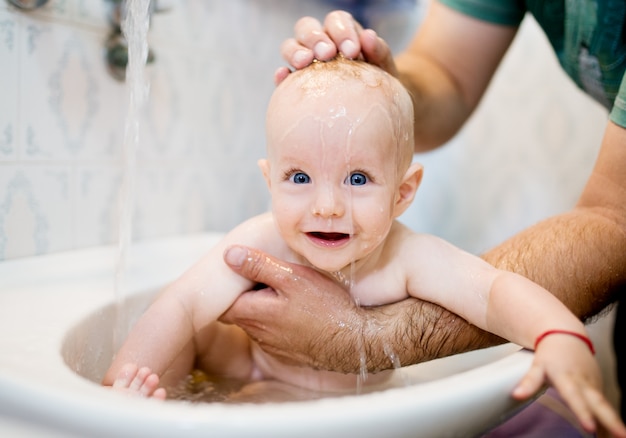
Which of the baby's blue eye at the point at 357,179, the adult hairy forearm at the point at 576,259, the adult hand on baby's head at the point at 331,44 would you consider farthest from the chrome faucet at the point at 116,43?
the adult hairy forearm at the point at 576,259

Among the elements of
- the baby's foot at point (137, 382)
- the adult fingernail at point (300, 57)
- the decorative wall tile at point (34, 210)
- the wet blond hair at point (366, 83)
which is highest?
the adult fingernail at point (300, 57)

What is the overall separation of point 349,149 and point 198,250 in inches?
27.8

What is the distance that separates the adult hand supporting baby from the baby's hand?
243 mm

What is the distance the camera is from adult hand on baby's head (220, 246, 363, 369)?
2.95ft

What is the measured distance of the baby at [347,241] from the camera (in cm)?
79

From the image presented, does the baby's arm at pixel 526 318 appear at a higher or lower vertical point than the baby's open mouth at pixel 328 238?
lower

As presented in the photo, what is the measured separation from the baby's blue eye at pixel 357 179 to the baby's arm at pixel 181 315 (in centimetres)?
21

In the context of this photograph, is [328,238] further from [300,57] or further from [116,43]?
[116,43]

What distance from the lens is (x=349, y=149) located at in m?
0.80

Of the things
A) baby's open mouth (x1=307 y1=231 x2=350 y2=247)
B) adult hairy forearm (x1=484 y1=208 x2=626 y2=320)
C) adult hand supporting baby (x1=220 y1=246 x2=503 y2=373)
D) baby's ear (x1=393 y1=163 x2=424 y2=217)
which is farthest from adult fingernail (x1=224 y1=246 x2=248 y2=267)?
adult hairy forearm (x1=484 y1=208 x2=626 y2=320)

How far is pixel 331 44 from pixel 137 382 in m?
0.53

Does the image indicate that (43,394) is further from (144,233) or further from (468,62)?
(468,62)

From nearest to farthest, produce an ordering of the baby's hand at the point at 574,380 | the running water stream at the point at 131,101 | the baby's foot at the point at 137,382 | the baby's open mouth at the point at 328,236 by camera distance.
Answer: the baby's hand at the point at 574,380 → the baby's foot at the point at 137,382 → the baby's open mouth at the point at 328,236 → the running water stream at the point at 131,101

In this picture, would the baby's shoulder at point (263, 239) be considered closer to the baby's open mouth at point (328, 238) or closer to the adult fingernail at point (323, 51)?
the baby's open mouth at point (328, 238)
